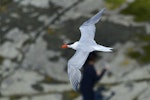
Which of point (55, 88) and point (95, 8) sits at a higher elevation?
point (95, 8)

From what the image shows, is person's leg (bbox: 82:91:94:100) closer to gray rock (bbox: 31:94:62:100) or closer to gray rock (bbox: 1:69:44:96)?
gray rock (bbox: 31:94:62:100)

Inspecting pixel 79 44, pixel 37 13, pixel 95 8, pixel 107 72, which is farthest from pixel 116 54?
pixel 79 44

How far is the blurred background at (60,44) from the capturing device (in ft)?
30.9

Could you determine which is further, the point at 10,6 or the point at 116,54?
the point at 10,6

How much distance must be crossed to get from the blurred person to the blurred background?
2.53 ft

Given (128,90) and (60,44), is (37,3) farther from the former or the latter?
(128,90)

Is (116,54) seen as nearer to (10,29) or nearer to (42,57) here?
(42,57)

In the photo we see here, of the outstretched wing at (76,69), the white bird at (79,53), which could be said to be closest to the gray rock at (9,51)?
the white bird at (79,53)

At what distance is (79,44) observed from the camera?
418cm

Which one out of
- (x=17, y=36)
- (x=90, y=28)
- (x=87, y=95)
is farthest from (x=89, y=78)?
(x=90, y=28)

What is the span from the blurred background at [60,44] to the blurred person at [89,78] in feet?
2.53

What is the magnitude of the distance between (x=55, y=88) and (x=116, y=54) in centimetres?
126

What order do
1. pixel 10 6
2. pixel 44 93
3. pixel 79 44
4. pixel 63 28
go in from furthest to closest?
1. pixel 10 6
2. pixel 63 28
3. pixel 44 93
4. pixel 79 44

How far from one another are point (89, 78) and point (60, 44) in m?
1.77
